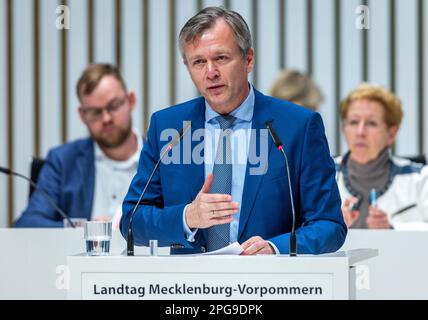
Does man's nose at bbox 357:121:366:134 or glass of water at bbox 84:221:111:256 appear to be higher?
man's nose at bbox 357:121:366:134

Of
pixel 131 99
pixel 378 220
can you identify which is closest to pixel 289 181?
pixel 378 220

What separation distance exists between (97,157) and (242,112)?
6.92 ft

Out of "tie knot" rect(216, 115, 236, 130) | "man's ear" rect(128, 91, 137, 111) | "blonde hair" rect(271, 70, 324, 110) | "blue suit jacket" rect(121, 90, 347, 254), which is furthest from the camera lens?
"blonde hair" rect(271, 70, 324, 110)

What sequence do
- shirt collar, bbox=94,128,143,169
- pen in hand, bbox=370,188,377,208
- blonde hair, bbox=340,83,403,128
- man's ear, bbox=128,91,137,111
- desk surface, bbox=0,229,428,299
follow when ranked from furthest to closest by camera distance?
1. man's ear, bbox=128,91,137,111
2. shirt collar, bbox=94,128,143,169
3. blonde hair, bbox=340,83,403,128
4. pen in hand, bbox=370,188,377,208
5. desk surface, bbox=0,229,428,299

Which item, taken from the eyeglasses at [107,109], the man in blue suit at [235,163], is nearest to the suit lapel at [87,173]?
the eyeglasses at [107,109]

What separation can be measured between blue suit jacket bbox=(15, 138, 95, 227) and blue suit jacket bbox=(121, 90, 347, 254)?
1.89 m

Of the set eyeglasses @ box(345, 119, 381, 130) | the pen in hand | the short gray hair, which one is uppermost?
the short gray hair

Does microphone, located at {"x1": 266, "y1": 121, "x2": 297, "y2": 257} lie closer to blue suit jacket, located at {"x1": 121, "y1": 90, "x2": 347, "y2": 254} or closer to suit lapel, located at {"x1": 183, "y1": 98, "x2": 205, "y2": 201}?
blue suit jacket, located at {"x1": 121, "y1": 90, "x2": 347, "y2": 254}

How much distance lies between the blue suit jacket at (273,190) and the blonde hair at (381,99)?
1.85 meters

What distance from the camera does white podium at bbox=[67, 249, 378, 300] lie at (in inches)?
A: 83.2

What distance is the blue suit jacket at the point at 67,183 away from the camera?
4.43m
